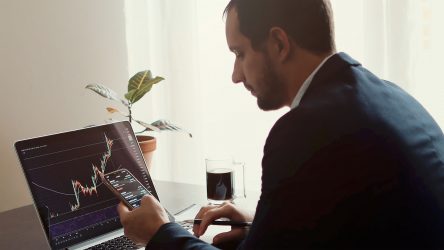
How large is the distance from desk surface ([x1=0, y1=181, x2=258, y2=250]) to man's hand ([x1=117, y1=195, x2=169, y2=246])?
0.27m

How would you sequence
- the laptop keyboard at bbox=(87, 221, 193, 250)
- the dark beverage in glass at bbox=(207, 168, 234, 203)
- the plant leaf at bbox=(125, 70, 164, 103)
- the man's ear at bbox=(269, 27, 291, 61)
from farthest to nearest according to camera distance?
the plant leaf at bbox=(125, 70, 164, 103), the dark beverage in glass at bbox=(207, 168, 234, 203), the laptop keyboard at bbox=(87, 221, 193, 250), the man's ear at bbox=(269, 27, 291, 61)

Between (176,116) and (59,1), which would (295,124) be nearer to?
(59,1)

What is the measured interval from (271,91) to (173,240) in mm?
398

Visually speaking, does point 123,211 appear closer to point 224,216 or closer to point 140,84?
point 224,216

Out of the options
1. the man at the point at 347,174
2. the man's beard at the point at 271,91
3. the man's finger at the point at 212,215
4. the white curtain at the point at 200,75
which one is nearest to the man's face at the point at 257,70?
the man's beard at the point at 271,91

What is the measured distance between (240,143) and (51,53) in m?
0.91

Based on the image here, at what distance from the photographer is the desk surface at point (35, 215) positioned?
124 centimetres

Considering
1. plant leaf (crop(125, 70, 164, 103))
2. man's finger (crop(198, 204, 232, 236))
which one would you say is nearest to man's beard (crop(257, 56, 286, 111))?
man's finger (crop(198, 204, 232, 236))

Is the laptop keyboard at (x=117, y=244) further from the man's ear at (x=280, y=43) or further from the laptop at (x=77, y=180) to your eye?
the man's ear at (x=280, y=43)

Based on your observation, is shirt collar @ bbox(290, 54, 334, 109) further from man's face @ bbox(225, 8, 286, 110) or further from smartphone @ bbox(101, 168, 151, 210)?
smartphone @ bbox(101, 168, 151, 210)

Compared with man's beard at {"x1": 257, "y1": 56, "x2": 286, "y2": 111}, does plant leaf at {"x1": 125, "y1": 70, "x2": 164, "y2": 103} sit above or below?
below

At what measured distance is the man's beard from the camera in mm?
1094

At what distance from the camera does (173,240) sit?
95 centimetres

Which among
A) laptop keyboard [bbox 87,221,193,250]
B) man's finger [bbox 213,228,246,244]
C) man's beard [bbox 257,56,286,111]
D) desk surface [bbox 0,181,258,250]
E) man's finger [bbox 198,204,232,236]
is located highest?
man's beard [bbox 257,56,286,111]
